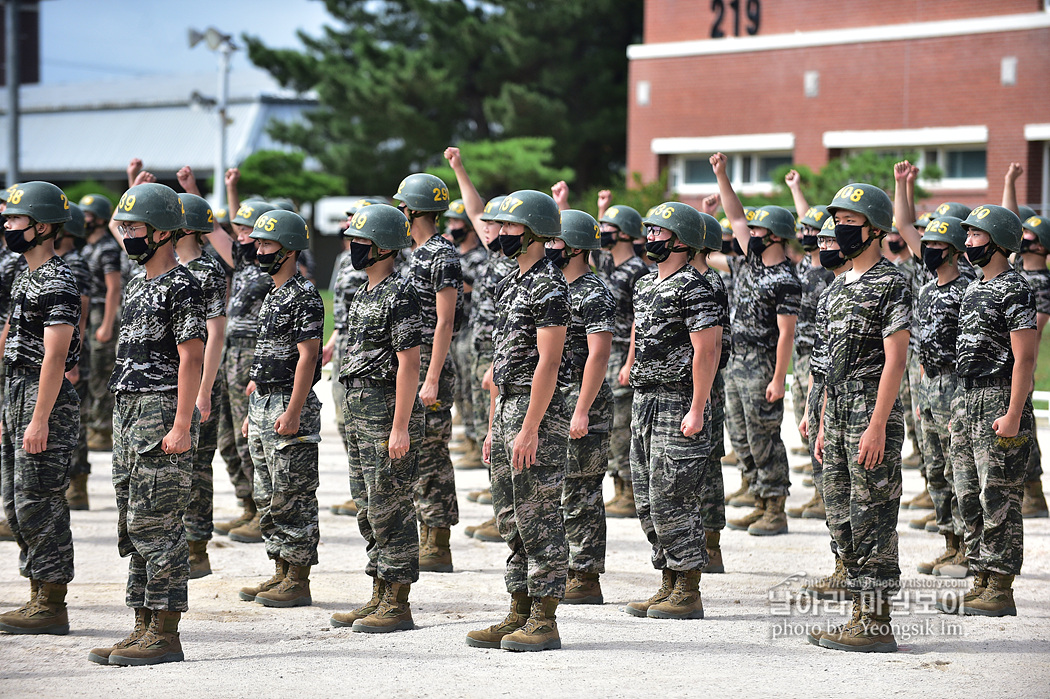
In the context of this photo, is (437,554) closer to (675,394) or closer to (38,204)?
(675,394)

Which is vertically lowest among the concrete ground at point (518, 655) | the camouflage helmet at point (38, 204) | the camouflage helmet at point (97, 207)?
the concrete ground at point (518, 655)

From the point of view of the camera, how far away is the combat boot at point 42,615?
6691 mm

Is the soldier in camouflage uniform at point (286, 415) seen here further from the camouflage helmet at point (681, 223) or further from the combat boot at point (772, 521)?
the combat boot at point (772, 521)

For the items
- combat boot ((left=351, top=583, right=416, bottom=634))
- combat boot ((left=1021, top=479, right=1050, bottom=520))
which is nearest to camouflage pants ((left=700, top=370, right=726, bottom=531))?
combat boot ((left=351, top=583, right=416, bottom=634))

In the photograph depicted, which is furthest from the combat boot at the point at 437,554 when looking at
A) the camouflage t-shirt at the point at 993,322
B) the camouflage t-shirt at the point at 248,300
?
the camouflage t-shirt at the point at 993,322

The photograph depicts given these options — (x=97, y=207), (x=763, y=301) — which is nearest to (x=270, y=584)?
(x=763, y=301)

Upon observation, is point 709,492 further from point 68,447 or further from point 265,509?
point 68,447

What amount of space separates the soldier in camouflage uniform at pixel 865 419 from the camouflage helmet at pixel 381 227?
2.48 m

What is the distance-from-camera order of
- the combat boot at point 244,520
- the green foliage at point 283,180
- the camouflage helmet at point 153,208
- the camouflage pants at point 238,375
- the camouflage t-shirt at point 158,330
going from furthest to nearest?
the green foliage at point 283,180 → the combat boot at point 244,520 → the camouflage pants at point 238,375 → the camouflage helmet at point 153,208 → the camouflage t-shirt at point 158,330

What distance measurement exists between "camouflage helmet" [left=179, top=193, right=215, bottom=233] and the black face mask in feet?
12.5

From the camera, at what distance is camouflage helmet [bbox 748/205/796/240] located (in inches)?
380

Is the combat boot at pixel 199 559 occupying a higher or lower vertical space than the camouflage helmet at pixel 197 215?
lower

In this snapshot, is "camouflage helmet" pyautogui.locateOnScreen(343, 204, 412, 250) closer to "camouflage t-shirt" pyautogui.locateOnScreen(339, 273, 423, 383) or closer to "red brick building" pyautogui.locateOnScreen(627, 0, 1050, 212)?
"camouflage t-shirt" pyautogui.locateOnScreen(339, 273, 423, 383)

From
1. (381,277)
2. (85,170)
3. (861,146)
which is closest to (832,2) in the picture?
(861,146)
